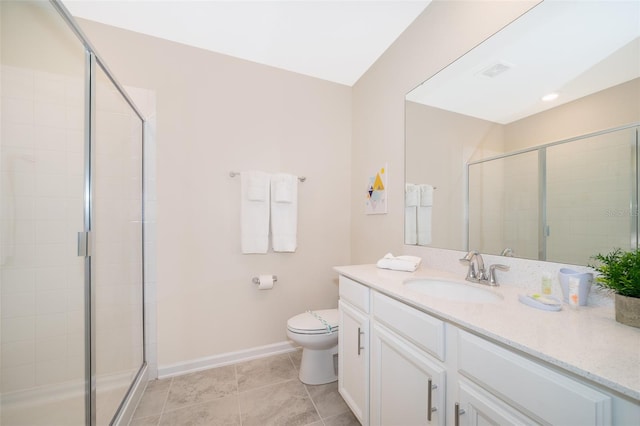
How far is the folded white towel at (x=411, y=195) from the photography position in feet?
5.53

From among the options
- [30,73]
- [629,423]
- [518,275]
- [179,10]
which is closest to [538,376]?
[629,423]

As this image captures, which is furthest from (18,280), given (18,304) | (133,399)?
(133,399)

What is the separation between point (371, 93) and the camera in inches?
84.7

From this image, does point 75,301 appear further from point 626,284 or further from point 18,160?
point 626,284

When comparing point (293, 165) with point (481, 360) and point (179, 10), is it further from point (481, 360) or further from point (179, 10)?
point (481, 360)

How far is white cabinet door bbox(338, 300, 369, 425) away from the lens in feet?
4.11

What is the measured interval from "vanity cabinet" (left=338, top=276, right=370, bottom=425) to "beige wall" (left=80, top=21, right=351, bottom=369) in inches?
32.4

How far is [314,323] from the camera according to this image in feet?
5.74

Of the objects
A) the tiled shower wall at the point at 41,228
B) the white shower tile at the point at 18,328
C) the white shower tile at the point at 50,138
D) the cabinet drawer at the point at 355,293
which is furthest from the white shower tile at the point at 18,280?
the cabinet drawer at the point at 355,293

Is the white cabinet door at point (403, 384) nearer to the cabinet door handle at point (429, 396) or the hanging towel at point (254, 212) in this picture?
the cabinet door handle at point (429, 396)

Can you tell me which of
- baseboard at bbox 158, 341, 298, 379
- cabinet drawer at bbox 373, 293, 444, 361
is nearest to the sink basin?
cabinet drawer at bbox 373, 293, 444, 361

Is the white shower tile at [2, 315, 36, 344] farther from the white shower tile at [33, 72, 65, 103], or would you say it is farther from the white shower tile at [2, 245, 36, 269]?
the white shower tile at [33, 72, 65, 103]

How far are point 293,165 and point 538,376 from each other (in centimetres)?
198

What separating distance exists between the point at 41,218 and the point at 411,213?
1896 mm
